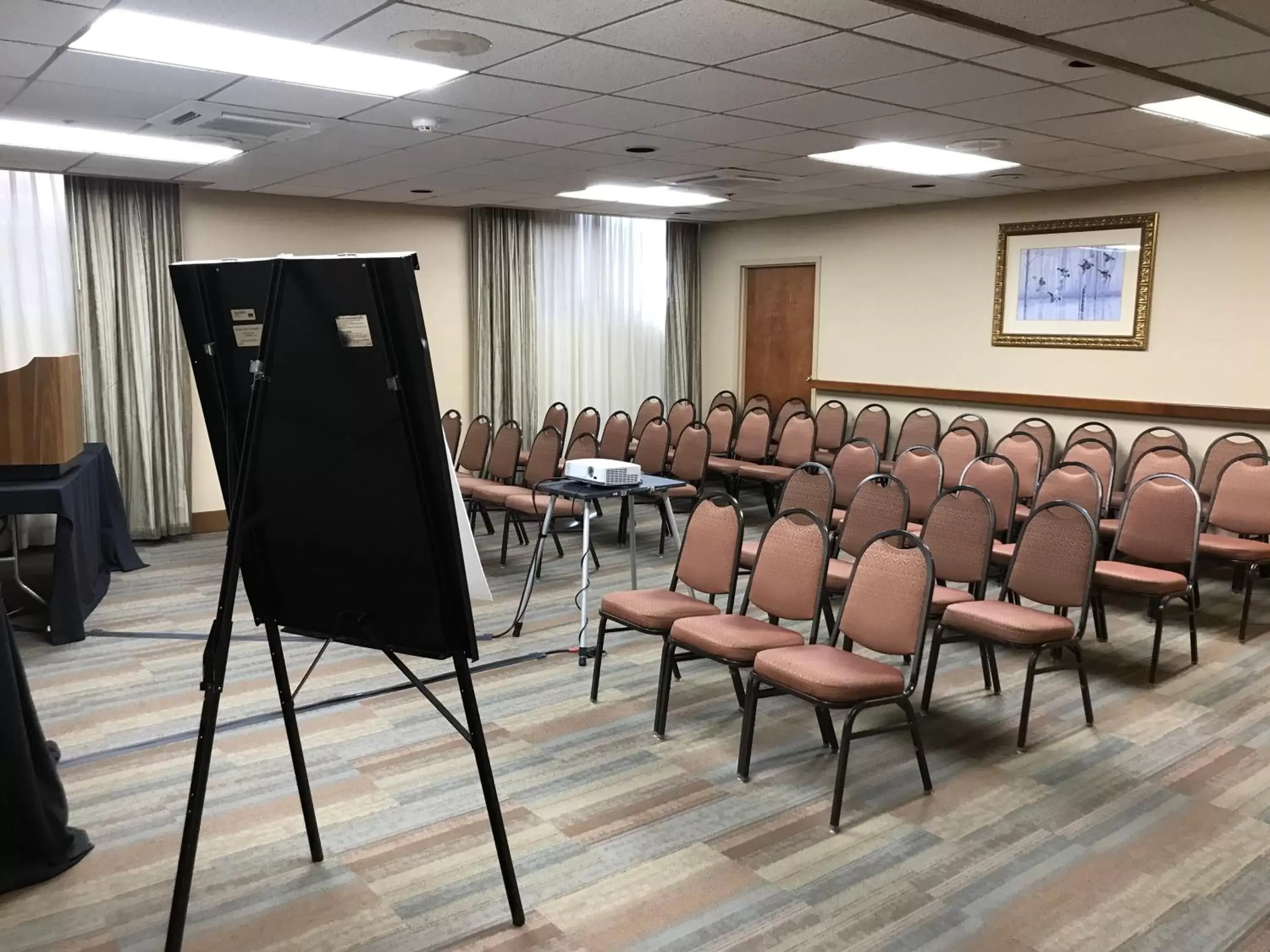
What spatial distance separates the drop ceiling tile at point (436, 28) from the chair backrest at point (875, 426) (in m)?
5.82

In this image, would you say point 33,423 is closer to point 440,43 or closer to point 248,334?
point 440,43

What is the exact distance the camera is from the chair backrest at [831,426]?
30.4ft

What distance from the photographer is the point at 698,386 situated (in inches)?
439

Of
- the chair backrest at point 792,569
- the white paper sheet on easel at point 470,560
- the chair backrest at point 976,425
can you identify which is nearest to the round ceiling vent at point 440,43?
the white paper sheet on easel at point 470,560

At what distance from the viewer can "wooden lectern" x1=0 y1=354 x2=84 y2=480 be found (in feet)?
18.4

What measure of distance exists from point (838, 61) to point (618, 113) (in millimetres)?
1339

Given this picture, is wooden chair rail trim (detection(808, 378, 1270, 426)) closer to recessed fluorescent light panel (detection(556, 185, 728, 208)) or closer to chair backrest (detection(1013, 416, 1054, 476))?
chair backrest (detection(1013, 416, 1054, 476))

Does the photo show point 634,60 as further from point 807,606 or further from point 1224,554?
point 1224,554

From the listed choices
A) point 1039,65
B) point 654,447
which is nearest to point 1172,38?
point 1039,65

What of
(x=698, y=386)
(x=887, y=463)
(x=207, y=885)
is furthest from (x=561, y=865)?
(x=698, y=386)

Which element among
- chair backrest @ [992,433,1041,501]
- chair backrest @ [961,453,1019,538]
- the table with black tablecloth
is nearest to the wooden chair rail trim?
chair backrest @ [992,433,1041,501]

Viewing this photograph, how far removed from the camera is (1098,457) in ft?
22.9

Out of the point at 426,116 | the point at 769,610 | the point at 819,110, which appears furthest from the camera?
the point at 426,116

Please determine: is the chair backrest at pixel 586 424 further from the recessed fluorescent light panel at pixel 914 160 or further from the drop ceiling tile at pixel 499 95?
the drop ceiling tile at pixel 499 95
